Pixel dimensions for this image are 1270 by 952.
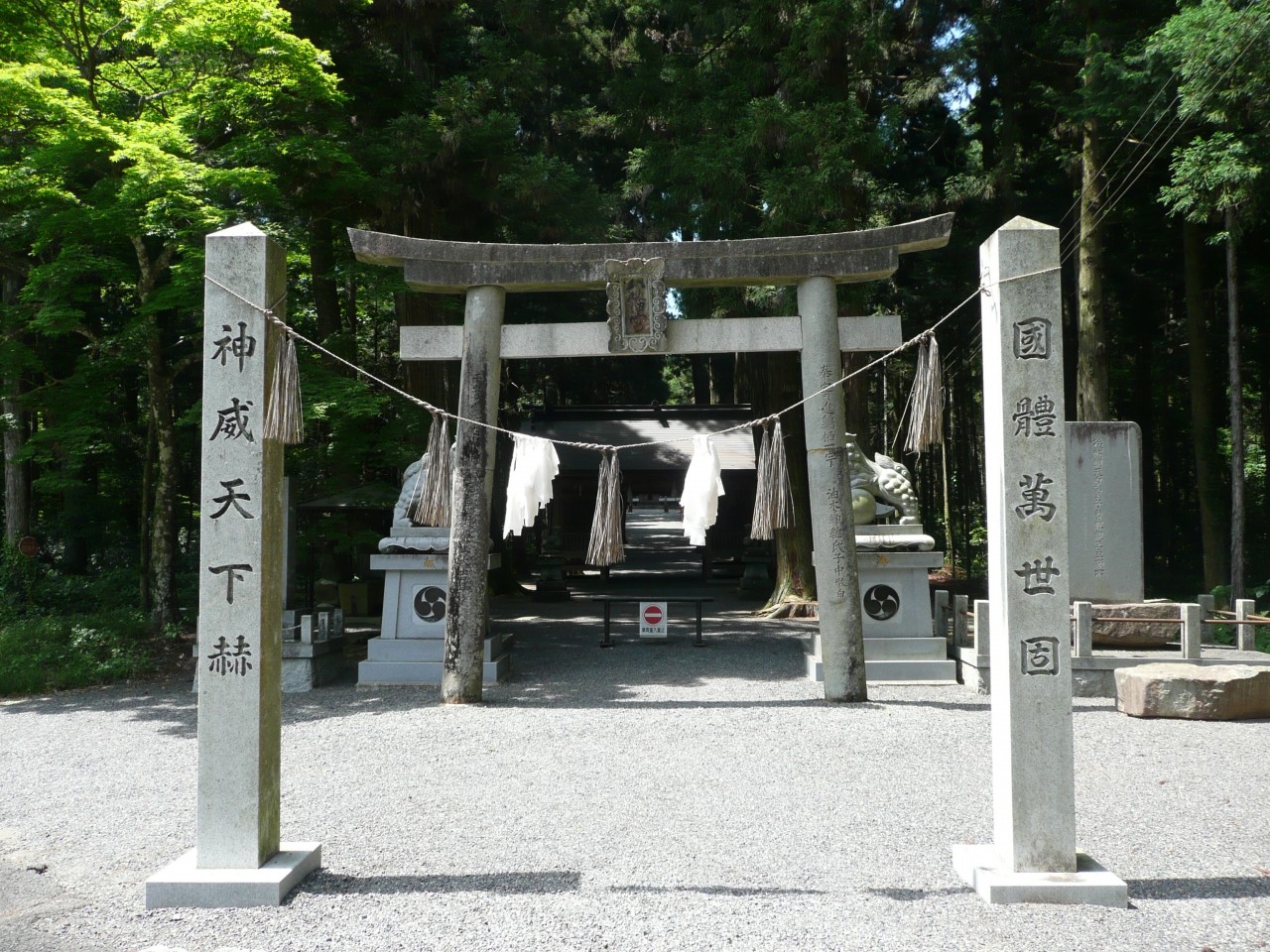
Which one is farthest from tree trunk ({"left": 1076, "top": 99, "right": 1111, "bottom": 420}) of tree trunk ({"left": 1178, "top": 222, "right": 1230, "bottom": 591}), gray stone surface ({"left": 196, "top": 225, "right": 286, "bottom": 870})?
gray stone surface ({"left": 196, "top": 225, "right": 286, "bottom": 870})

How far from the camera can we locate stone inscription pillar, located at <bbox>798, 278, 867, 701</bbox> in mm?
7566

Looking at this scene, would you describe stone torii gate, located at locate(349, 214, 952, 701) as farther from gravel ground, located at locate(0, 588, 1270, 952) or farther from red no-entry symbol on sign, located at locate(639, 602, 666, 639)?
red no-entry symbol on sign, located at locate(639, 602, 666, 639)

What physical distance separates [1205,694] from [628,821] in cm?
478

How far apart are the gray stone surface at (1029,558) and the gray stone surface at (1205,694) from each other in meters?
3.87

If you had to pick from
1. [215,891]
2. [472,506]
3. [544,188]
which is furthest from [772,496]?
[544,188]

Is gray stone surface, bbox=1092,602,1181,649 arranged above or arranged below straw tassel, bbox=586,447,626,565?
below

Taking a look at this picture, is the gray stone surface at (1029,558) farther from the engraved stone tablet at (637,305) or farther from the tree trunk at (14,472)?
the tree trunk at (14,472)

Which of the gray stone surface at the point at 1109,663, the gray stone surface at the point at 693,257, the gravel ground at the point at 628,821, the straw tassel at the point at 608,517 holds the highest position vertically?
the gray stone surface at the point at 693,257

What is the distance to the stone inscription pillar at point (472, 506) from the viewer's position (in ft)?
25.5

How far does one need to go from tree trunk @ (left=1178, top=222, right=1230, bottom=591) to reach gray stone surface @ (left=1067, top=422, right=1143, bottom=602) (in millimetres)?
5455

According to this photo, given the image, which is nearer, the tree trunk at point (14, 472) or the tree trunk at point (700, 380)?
the tree trunk at point (14, 472)

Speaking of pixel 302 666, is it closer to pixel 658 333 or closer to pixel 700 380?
pixel 658 333

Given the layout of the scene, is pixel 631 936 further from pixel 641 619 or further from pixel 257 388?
pixel 641 619

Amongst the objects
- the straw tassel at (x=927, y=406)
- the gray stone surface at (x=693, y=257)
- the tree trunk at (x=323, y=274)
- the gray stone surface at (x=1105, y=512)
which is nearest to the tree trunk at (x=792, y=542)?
the gray stone surface at (x=1105, y=512)
